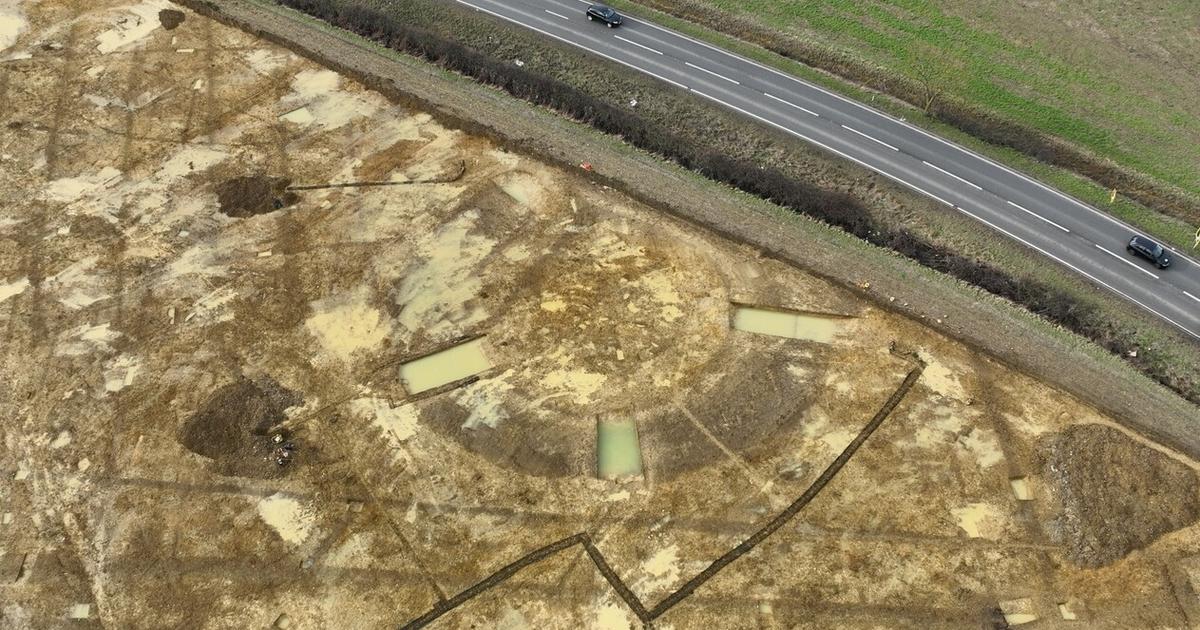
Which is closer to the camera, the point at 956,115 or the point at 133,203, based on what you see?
the point at 133,203

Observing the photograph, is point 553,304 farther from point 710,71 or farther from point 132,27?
point 132,27

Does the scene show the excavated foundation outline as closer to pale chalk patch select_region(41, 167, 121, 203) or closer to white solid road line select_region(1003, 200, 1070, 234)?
white solid road line select_region(1003, 200, 1070, 234)

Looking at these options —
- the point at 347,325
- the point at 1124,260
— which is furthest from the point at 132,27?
the point at 1124,260

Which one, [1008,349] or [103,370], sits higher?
[1008,349]

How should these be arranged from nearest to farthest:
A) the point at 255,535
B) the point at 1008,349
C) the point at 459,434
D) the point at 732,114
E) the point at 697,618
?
1. the point at 697,618
2. the point at 255,535
3. the point at 459,434
4. the point at 1008,349
5. the point at 732,114

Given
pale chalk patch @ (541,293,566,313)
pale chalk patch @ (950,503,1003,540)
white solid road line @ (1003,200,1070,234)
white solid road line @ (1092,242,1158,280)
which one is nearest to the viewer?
pale chalk patch @ (950,503,1003,540)

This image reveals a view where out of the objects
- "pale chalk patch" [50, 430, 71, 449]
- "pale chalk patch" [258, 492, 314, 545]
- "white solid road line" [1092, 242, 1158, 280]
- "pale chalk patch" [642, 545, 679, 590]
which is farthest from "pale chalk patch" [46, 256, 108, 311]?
"white solid road line" [1092, 242, 1158, 280]

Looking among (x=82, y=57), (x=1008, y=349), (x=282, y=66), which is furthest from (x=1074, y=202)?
(x=82, y=57)

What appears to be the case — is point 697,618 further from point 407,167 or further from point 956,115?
point 956,115
